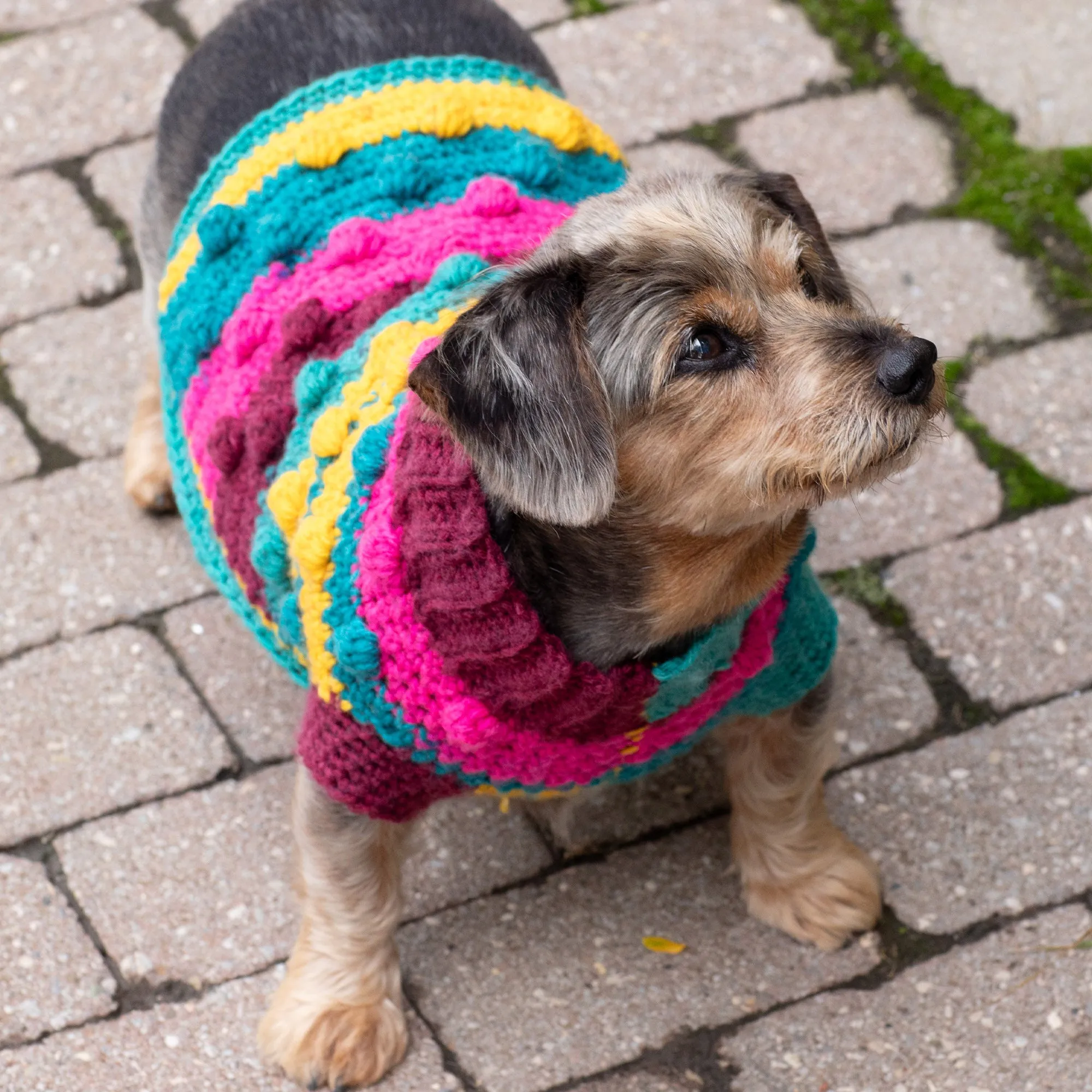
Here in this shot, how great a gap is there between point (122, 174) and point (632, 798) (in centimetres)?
277

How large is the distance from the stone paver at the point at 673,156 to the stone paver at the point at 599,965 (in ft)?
7.43

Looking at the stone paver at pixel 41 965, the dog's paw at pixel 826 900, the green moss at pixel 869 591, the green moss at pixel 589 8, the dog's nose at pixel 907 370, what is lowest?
the stone paver at pixel 41 965

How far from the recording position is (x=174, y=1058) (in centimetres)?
330

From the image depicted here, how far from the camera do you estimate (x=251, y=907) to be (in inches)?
140

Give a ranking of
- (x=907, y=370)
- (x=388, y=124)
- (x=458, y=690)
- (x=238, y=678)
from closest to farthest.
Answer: (x=907, y=370) < (x=458, y=690) < (x=388, y=124) < (x=238, y=678)

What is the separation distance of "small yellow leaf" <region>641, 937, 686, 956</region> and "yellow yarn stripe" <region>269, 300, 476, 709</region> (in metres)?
0.99

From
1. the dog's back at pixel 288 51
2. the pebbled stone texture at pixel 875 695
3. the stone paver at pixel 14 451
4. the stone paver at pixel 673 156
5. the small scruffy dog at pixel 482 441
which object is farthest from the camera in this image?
the stone paver at pixel 673 156

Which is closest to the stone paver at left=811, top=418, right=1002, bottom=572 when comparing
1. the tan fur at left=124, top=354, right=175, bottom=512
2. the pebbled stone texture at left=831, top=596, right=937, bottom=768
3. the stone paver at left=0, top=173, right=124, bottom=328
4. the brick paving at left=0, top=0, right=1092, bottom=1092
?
the brick paving at left=0, top=0, right=1092, bottom=1092

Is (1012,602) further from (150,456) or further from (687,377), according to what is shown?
(150,456)

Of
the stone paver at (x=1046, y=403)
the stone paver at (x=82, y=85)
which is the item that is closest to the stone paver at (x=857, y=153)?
the stone paver at (x=1046, y=403)

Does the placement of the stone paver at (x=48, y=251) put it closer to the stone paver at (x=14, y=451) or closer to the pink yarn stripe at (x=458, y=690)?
the stone paver at (x=14, y=451)

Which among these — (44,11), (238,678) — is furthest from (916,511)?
(44,11)

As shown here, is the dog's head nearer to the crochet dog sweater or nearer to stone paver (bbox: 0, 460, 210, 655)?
the crochet dog sweater

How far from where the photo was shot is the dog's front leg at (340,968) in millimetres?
3176
